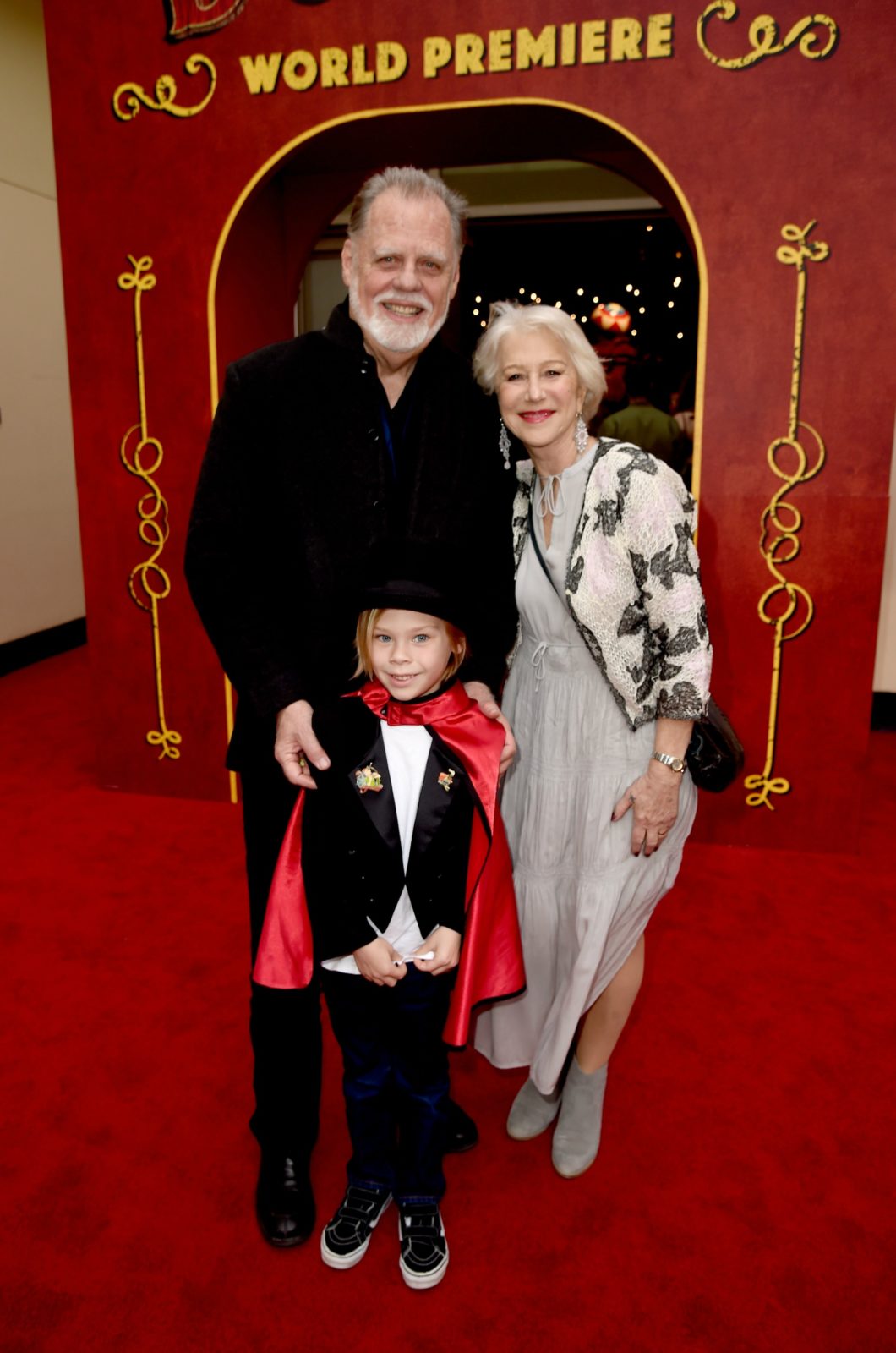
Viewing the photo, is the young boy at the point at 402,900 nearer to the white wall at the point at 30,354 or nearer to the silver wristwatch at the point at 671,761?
the silver wristwatch at the point at 671,761

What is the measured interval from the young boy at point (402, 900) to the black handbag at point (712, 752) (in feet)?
1.09

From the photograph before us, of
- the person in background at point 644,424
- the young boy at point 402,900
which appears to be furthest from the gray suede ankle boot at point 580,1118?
the person in background at point 644,424

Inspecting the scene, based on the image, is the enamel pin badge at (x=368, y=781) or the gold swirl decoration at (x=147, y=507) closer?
the enamel pin badge at (x=368, y=781)

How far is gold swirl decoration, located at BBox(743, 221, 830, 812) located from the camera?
2.90 meters

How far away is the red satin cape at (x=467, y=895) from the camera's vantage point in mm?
1554

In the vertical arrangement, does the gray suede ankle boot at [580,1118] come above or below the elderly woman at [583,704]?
below

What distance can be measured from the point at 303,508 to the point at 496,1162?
4.23 ft

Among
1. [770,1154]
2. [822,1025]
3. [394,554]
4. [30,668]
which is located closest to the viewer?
[394,554]

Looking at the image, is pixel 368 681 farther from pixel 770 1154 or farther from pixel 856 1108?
pixel 856 1108

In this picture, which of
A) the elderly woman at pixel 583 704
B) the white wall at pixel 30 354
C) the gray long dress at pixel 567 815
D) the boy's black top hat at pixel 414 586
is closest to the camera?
the boy's black top hat at pixel 414 586

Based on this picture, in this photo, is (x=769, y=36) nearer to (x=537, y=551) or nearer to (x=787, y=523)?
(x=787, y=523)

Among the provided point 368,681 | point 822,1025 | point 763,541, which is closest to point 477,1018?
point 368,681

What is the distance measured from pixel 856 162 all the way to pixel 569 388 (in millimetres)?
1867

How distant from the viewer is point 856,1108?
2.00 m
